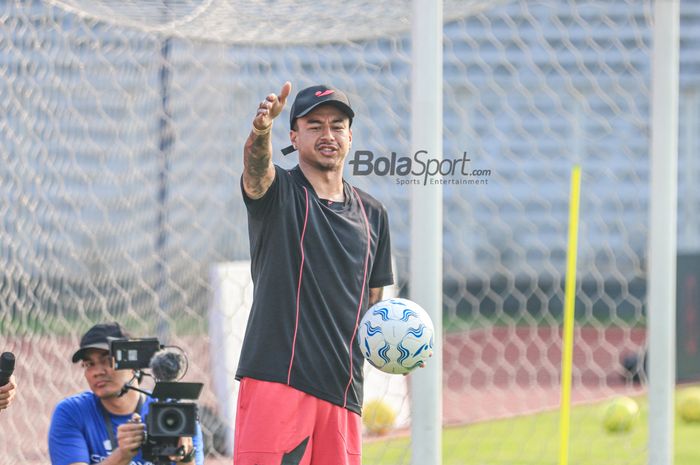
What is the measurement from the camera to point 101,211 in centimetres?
703

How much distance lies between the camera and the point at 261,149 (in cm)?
302

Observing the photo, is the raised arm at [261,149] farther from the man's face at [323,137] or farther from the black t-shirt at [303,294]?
the man's face at [323,137]

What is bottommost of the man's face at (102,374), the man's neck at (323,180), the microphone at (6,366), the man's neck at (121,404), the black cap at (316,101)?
the man's neck at (121,404)

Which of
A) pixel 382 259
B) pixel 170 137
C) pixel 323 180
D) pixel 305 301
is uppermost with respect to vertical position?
pixel 170 137

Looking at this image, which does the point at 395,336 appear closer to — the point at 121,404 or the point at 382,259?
the point at 382,259

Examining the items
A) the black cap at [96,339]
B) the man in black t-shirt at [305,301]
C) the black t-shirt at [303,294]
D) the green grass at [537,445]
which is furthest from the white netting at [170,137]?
the black t-shirt at [303,294]

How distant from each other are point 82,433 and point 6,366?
767 mm

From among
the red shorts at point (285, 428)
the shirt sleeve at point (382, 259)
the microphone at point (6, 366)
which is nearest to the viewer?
the red shorts at point (285, 428)

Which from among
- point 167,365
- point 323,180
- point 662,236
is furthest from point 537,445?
point 323,180

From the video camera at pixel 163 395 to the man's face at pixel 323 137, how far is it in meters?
0.82

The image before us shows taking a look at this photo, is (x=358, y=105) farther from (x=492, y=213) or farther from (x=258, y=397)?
(x=492, y=213)

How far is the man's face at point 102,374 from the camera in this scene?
12.8 ft

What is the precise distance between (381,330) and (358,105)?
14.2 ft

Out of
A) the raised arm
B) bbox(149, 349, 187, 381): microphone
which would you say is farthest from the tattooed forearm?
bbox(149, 349, 187, 381): microphone
